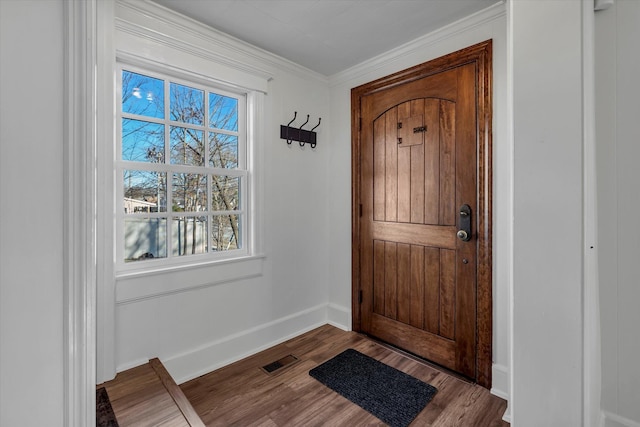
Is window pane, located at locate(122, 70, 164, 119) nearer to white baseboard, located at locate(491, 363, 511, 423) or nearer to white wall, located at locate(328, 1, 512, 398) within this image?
white wall, located at locate(328, 1, 512, 398)

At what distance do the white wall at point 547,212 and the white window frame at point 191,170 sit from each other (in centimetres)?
186

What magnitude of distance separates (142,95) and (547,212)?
2.22 m

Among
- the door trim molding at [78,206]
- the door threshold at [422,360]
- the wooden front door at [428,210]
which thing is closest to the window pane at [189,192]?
the wooden front door at [428,210]

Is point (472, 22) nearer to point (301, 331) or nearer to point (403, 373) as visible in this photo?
point (403, 373)

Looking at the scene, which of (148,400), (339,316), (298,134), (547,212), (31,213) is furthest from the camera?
(339,316)

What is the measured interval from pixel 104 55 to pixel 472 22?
2.22 metres

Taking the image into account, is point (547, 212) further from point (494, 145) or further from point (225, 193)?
point (225, 193)

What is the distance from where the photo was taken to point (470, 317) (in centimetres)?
202

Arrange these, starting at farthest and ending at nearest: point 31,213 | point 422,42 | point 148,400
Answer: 1. point 422,42
2. point 148,400
3. point 31,213

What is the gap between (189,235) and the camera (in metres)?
2.12

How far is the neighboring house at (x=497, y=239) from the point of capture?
39 cm

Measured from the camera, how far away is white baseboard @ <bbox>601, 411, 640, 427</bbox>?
1.01 meters

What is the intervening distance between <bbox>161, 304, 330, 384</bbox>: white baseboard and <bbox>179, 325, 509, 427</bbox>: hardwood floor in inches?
2.4

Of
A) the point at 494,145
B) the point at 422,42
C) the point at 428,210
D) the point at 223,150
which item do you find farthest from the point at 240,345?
the point at 422,42
